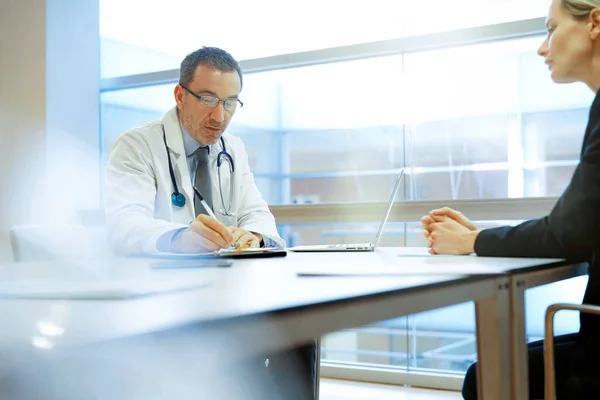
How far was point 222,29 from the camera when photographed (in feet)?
13.3

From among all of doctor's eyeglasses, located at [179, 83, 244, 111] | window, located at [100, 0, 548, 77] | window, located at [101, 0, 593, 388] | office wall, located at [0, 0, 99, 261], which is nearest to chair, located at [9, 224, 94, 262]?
doctor's eyeglasses, located at [179, 83, 244, 111]

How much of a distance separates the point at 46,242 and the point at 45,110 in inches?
94.7

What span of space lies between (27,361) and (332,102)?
140 inches

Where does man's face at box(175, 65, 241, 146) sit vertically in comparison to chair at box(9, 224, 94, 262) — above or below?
above

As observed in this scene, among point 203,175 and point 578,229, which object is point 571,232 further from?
point 203,175

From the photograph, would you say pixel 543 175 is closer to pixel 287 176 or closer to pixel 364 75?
pixel 364 75

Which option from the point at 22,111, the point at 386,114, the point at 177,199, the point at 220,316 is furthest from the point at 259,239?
the point at 22,111

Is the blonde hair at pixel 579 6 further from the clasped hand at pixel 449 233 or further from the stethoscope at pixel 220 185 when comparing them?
the stethoscope at pixel 220 185

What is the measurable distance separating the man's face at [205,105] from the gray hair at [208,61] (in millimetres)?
13

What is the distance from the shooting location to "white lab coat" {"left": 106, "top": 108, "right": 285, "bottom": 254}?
1.86m

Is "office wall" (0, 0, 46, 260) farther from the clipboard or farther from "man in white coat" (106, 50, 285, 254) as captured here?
the clipboard

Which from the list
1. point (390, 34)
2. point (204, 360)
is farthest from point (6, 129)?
point (204, 360)

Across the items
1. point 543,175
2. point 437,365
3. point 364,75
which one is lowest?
point 437,365

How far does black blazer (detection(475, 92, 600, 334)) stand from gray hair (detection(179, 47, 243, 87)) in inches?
44.3
